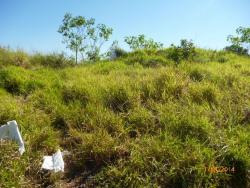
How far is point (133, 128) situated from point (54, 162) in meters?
1.11

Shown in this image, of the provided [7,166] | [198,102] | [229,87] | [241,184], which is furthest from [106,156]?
[229,87]

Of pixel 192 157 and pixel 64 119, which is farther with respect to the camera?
pixel 64 119

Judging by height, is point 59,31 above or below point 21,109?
Result: above

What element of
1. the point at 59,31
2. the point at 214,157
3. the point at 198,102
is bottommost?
the point at 214,157

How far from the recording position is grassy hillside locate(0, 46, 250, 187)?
329 centimetres

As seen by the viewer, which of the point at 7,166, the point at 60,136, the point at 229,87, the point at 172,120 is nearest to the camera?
the point at 7,166

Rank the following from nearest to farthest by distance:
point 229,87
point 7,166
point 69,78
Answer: point 7,166, point 229,87, point 69,78

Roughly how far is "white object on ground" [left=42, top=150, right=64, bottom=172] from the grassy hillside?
77 millimetres

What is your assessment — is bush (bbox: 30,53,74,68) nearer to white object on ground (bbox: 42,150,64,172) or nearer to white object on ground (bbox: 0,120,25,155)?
white object on ground (bbox: 0,120,25,155)

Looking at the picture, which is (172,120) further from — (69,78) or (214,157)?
(69,78)

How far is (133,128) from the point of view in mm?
4234

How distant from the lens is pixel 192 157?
129 inches

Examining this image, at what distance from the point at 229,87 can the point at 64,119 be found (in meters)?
2.73
